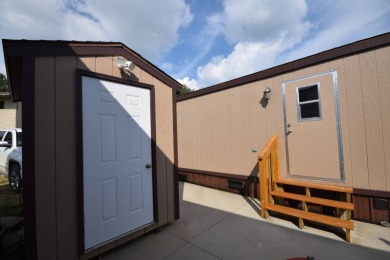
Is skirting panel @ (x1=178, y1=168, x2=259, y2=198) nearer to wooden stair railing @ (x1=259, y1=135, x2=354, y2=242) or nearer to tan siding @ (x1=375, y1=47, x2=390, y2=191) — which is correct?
wooden stair railing @ (x1=259, y1=135, x2=354, y2=242)

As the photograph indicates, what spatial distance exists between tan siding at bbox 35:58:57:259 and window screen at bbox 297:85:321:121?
398cm

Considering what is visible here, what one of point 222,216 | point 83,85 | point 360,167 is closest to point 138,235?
point 222,216

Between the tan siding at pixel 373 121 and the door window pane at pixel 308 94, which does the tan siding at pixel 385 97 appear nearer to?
the tan siding at pixel 373 121

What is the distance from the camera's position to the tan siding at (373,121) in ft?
8.95

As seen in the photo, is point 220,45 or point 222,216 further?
point 220,45

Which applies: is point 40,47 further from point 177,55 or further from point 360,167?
point 177,55

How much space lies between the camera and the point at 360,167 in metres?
2.87

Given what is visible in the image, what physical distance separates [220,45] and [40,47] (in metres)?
7.04

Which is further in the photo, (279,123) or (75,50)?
(279,123)

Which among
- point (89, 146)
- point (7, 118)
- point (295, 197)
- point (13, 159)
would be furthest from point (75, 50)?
point (7, 118)

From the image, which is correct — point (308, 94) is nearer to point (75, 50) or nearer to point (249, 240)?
point (249, 240)

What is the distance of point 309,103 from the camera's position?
3387 millimetres

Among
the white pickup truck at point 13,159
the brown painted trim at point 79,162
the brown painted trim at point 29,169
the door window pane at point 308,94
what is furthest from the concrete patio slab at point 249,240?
the white pickup truck at point 13,159

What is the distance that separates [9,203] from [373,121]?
7097mm
